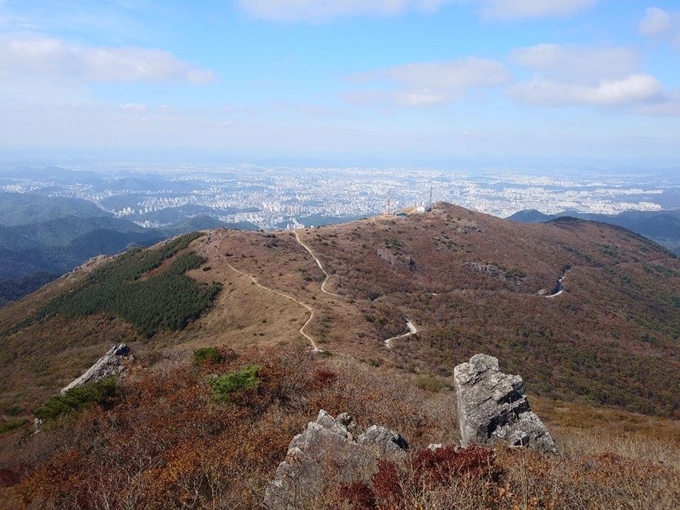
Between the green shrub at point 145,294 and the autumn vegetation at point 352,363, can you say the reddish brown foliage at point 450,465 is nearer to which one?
the autumn vegetation at point 352,363

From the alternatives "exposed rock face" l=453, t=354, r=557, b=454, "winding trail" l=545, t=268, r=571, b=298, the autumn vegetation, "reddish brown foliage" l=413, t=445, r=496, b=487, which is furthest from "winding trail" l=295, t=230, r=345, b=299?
"reddish brown foliage" l=413, t=445, r=496, b=487

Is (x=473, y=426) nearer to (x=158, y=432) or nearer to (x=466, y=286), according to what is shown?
(x=158, y=432)

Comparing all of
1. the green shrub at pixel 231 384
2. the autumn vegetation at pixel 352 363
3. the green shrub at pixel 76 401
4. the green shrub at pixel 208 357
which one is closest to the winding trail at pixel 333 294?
the autumn vegetation at pixel 352 363

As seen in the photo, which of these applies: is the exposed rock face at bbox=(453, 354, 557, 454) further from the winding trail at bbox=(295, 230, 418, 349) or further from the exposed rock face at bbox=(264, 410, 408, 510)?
the winding trail at bbox=(295, 230, 418, 349)

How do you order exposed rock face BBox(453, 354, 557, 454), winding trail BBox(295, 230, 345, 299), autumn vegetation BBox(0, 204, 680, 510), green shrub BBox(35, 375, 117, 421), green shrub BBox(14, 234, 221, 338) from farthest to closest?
winding trail BBox(295, 230, 345, 299) < green shrub BBox(14, 234, 221, 338) < green shrub BBox(35, 375, 117, 421) < exposed rock face BBox(453, 354, 557, 454) < autumn vegetation BBox(0, 204, 680, 510)

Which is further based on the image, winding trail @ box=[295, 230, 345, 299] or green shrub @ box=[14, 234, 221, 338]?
winding trail @ box=[295, 230, 345, 299]

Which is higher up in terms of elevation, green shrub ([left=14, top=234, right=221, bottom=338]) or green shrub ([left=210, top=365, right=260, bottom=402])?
green shrub ([left=210, top=365, right=260, bottom=402])
